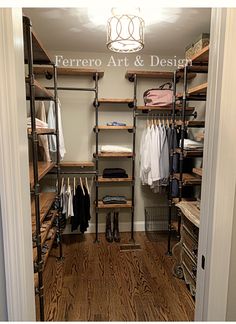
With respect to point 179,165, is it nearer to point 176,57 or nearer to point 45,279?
point 176,57

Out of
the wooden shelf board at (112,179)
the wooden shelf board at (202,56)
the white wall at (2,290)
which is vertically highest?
the wooden shelf board at (202,56)

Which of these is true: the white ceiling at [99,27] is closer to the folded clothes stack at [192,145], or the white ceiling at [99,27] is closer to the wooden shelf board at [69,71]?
the wooden shelf board at [69,71]

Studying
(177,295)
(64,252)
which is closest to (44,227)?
(64,252)

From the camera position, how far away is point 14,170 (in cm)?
83

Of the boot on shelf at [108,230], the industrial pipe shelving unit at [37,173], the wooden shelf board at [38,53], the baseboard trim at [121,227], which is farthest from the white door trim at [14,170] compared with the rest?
the baseboard trim at [121,227]

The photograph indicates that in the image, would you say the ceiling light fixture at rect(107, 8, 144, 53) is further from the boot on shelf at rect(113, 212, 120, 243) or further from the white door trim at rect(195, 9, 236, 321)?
the boot on shelf at rect(113, 212, 120, 243)

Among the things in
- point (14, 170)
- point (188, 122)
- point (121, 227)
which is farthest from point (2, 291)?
point (121, 227)

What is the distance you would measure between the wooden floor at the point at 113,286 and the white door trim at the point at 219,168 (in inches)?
49.0

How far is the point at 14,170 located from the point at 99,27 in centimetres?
198

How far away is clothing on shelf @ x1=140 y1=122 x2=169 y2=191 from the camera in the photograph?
3008 mm

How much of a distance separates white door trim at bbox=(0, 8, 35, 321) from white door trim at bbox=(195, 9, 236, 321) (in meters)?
0.69

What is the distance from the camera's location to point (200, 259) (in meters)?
1.02

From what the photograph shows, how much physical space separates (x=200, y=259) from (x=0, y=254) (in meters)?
0.79

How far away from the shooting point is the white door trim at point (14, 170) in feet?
2.53
